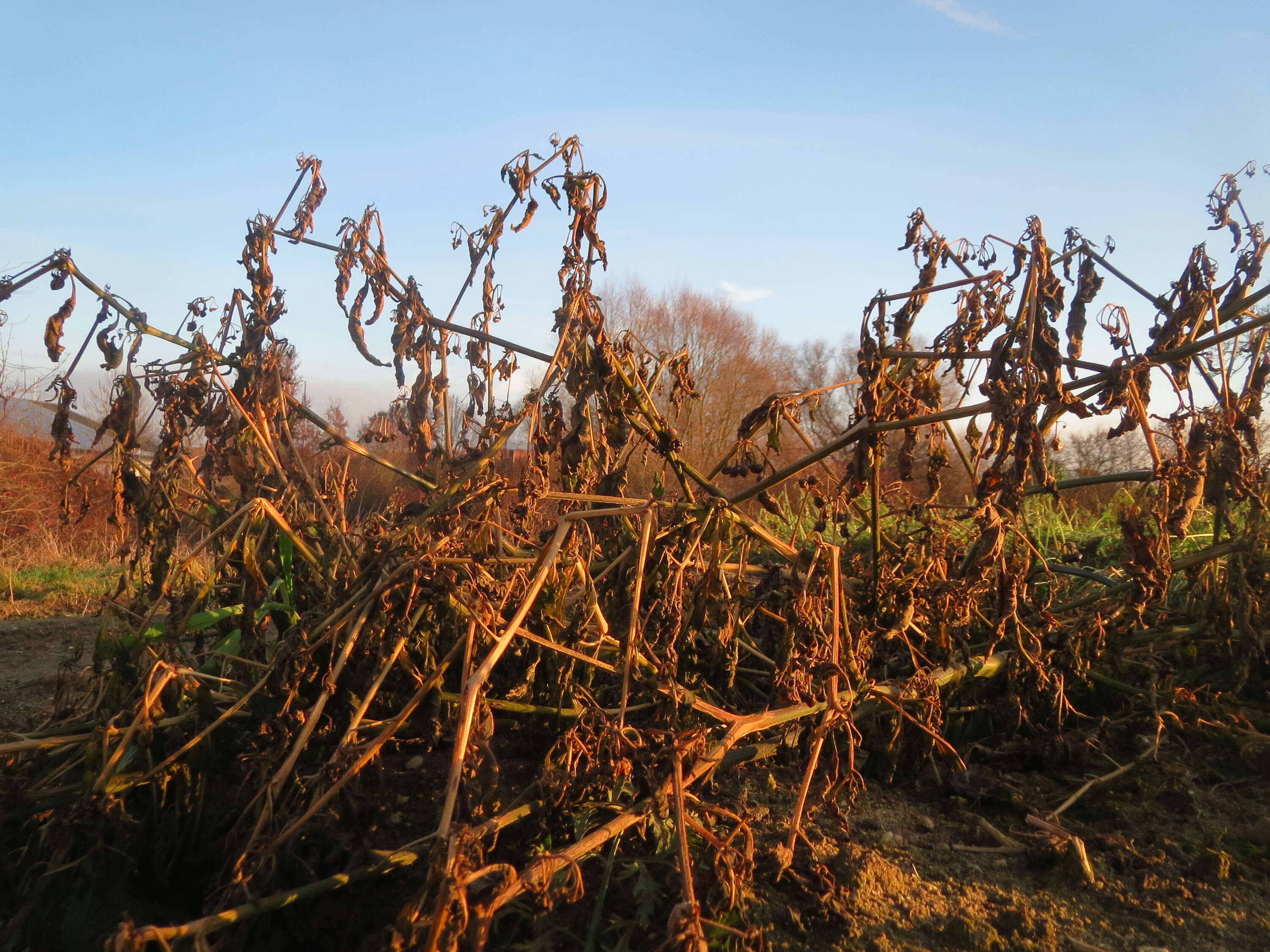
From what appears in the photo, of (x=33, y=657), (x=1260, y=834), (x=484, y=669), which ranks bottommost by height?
(x=33, y=657)

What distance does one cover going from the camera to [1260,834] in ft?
6.05

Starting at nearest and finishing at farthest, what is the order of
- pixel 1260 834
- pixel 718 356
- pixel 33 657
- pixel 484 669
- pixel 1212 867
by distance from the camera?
pixel 484 669 < pixel 1212 867 < pixel 1260 834 < pixel 33 657 < pixel 718 356

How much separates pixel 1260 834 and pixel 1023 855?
0.50m

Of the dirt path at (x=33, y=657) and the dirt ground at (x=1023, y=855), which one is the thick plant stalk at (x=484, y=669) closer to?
the dirt ground at (x=1023, y=855)

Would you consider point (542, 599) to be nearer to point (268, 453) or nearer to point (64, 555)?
point (268, 453)

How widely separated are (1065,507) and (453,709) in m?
5.83

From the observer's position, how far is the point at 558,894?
131cm

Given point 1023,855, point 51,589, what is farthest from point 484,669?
point 51,589

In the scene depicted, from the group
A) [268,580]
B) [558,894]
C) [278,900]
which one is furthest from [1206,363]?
[268,580]

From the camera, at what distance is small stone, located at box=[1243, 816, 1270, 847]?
183 cm

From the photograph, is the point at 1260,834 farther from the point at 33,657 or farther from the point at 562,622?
the point at 33,657

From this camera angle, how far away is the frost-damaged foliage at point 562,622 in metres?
1.56

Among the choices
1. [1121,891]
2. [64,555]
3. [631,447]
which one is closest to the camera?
[1121,891]

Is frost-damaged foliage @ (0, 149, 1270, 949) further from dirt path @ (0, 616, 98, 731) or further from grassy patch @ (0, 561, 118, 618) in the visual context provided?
grassy patch @ (0, 561, 118, 618)
